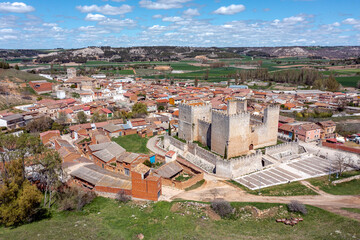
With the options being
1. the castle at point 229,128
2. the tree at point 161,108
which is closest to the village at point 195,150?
the castle at point 229,128

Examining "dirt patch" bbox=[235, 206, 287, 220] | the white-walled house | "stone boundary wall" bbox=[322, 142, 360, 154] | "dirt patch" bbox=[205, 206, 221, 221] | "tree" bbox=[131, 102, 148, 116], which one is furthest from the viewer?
the white-walled house

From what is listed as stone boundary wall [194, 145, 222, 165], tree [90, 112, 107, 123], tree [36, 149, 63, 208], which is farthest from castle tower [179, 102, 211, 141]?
tree [90, 112, 107, 123]

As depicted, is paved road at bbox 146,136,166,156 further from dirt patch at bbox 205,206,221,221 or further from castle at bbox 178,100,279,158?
dirt patch at bbox 205,206,221,221

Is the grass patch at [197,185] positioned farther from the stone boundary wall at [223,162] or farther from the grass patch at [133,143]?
the grass patch at [133,143]

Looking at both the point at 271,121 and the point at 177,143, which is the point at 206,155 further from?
the point at 271,121

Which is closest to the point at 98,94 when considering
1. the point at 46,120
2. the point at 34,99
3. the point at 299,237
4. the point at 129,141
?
the point at 34,99

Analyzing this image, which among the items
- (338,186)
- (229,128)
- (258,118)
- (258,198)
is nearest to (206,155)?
(229,128)
